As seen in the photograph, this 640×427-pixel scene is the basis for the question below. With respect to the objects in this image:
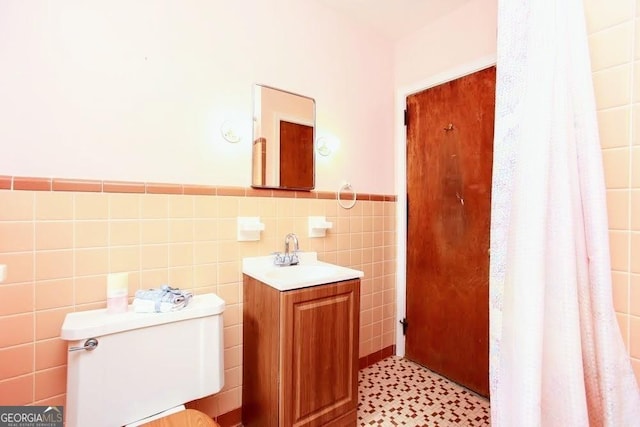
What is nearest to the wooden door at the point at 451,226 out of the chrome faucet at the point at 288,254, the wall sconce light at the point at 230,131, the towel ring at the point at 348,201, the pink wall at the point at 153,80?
the towel ring at the point at 348,201

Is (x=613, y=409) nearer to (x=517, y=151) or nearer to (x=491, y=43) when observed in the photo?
(x=517, y=151)

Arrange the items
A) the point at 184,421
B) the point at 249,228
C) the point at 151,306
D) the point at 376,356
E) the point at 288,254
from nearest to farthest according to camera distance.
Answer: the point at 184,421 → the point at 151,306 → the point at 249,228 → the point at 288,254 → the point at 376,356

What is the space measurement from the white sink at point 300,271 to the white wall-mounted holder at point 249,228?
0.12 m

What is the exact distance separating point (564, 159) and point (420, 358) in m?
1.96

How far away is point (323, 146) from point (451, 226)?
103 centimetres

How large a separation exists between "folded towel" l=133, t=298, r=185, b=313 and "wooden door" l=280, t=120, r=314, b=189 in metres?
0.87

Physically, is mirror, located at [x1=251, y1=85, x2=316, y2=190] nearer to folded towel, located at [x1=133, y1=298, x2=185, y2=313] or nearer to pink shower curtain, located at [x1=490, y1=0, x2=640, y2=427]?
folded towel, located at [x1=133, y1=298, x2=185, y2=313]

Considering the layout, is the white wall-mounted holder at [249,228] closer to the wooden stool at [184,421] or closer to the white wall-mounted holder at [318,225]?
the white wall-mounted holder at [318,225]

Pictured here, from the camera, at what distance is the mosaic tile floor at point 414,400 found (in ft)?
5.41

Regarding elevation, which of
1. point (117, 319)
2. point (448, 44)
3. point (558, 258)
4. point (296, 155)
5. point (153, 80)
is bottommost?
point (117, 319)

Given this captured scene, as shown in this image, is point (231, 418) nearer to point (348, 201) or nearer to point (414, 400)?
point (414, 400)

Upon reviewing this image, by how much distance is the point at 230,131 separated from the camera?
1578 mm

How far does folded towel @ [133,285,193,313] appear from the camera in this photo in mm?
1178

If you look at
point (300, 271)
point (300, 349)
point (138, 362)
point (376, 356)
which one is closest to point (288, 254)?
point (300, 271)
